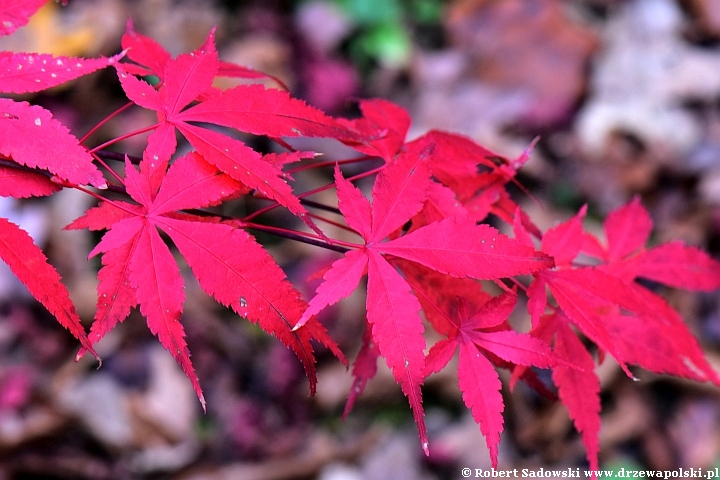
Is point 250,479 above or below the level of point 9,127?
below

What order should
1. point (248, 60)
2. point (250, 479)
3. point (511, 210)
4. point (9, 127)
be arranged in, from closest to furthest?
point (9, 127) < point (511, 210) < point (250, 479) < point (248, 60)

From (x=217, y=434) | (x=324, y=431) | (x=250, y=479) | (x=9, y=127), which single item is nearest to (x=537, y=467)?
A: (x=324, y=431)

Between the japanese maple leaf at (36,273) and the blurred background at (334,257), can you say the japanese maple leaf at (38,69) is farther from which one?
Result: the blurred background at (334,257)

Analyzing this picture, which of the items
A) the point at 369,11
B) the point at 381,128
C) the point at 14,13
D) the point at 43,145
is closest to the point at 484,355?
the point at 381,128

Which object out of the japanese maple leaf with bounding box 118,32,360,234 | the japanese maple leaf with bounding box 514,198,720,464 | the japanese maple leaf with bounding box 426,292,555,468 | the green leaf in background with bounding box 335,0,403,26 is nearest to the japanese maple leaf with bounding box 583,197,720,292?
the japanese maple leaf with bounding box 514,198,720,464

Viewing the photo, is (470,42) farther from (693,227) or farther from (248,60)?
(693,227)

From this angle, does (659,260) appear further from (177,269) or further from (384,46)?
(384,46)

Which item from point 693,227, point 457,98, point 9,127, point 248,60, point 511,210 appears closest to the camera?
point 9,127
